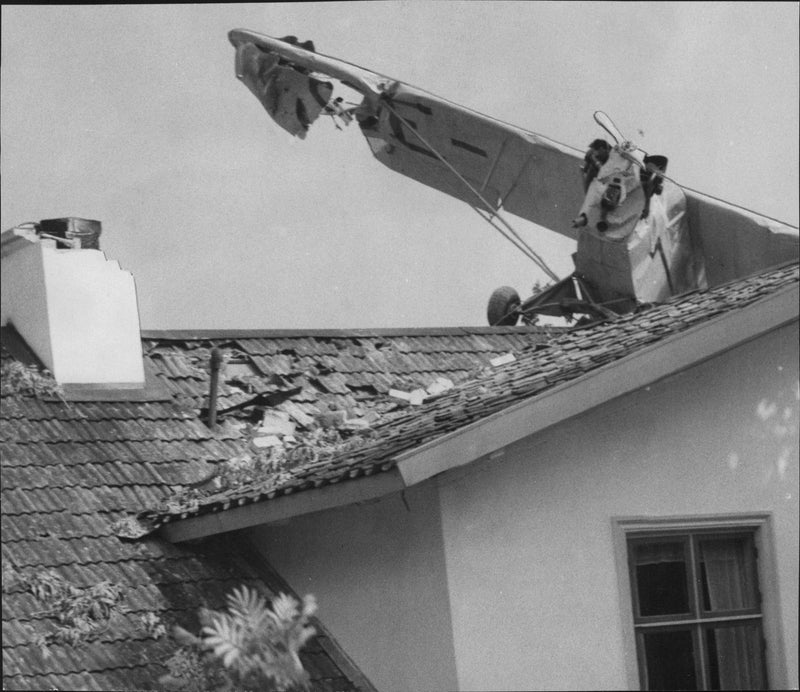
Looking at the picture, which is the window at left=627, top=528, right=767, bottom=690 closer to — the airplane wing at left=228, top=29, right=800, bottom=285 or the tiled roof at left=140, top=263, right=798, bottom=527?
the tiled roof at left=140, top=263, right=798, bottom=527

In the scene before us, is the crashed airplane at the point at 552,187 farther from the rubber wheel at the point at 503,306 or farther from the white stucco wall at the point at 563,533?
the white stucco wall at the point at 563,533

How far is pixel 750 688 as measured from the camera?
8.40 metres

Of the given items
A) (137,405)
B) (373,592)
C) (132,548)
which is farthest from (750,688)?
(137,405)

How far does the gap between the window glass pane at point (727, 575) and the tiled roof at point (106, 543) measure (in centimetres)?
222

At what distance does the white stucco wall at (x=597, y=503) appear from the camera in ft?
26.5

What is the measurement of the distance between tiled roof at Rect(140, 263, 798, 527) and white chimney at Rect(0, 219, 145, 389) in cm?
76

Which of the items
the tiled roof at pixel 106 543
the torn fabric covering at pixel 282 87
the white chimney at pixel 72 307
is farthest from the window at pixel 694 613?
the torn fabric covering at pixel 282 87

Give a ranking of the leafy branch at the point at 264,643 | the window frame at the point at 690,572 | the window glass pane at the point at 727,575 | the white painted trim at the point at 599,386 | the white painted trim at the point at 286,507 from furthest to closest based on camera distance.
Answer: the window glass pane at the point at 727,575 → the window frame at the point at 690,572 → the white painted trim at the point at 286,507 → the white painted trim at the point at 599,386 → the leafy branch at the point at 264,643

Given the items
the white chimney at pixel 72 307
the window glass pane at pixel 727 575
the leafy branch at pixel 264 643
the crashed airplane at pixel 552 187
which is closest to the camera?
the leafy branch at pixel 264 643

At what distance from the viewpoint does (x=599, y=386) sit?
8.16 metres

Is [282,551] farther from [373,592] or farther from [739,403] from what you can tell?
[739,403]

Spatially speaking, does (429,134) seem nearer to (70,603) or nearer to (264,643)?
(70,603)

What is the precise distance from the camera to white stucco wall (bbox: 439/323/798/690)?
26.5 ft

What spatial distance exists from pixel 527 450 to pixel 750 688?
74.5 inches
